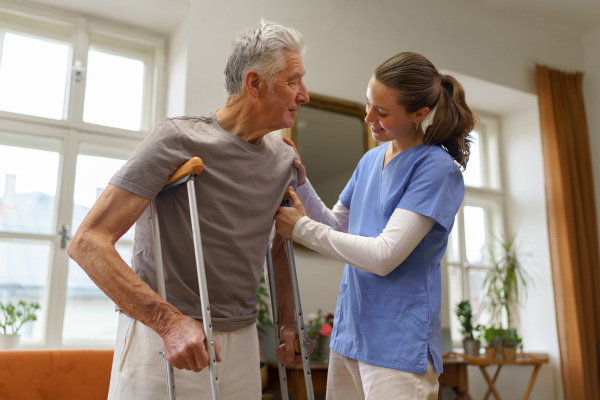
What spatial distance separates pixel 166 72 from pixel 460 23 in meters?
2.47

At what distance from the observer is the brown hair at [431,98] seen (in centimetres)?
161

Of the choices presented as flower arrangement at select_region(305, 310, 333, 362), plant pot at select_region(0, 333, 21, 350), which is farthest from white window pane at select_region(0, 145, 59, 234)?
flower arrangement at select_region(305, 310, 333, 362)

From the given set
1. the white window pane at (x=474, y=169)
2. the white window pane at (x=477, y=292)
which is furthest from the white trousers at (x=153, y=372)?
the white window pane at (x=474, y=169)

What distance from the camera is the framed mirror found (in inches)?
145

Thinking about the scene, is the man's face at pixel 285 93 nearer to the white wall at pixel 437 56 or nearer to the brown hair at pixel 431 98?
the brown hair at pixel 431 98

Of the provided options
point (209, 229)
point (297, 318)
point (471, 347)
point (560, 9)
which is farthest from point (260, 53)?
point (560, 9)

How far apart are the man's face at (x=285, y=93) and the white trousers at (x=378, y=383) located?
2.26 feet

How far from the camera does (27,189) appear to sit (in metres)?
3.22

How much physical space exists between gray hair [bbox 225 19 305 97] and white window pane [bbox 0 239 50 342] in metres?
2.12

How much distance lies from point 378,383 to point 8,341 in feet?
7.17

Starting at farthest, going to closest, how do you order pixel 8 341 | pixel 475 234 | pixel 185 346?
pixel 475 234, pixel 8 341, pixel 185 346

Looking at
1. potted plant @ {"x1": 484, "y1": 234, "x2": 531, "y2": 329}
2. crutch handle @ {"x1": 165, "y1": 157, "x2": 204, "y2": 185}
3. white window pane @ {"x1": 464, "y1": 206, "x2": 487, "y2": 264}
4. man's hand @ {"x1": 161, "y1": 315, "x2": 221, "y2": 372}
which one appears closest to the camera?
man's hand @ {"x1": 161, "y1": 315, "x2": 221, "y2": 372}

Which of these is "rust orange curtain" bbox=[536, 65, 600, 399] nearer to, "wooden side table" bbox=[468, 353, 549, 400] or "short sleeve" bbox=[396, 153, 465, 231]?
"wooden side table" bbox=[468, 353, 549, 400]

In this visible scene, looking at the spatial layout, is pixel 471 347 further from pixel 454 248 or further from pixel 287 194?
pixel 287 194
